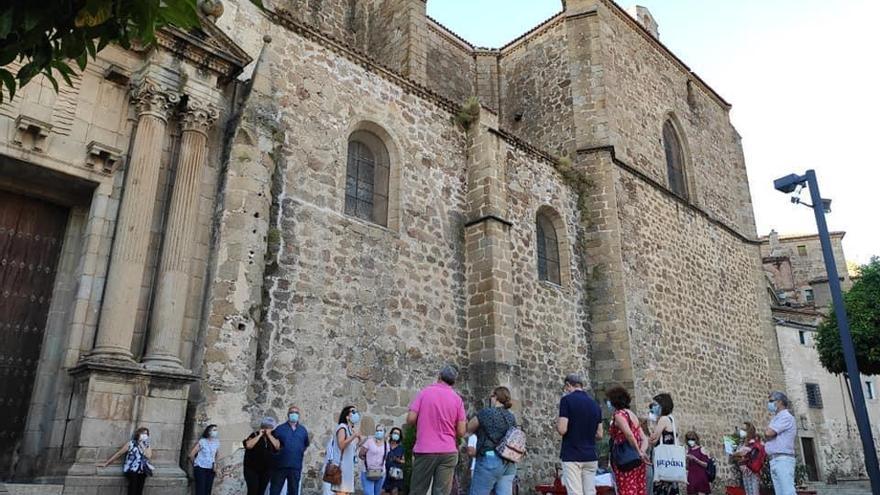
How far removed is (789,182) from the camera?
9.74 m

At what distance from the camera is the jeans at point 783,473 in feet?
22.7

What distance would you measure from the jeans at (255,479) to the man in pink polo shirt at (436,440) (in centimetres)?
218

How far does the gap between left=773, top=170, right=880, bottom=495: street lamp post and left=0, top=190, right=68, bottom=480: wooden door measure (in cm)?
976

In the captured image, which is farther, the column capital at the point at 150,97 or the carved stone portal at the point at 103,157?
the column capital at the point at 150,97

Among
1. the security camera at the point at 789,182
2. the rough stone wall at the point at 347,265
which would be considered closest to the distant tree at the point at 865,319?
the security camera at the point at 789,182

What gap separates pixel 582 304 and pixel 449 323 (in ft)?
13.2

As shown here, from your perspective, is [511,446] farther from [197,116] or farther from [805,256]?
[805,256]

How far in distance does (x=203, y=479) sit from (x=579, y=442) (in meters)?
4.11

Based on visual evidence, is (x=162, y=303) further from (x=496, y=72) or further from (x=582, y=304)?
(x=496, y=72)

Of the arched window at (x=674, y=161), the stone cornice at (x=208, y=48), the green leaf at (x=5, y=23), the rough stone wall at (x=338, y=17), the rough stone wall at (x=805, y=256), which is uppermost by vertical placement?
the rough stone wall at (x=805, y=256)

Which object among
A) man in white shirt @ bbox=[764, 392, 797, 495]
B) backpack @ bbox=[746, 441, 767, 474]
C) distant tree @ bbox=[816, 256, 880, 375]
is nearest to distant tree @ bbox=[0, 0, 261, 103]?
man in white shirt @ bbox=[764, 392, 797, 495]

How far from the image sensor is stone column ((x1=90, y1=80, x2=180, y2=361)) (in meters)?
7.08

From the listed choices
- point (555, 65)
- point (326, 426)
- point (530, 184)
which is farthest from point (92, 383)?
point (555, 65)

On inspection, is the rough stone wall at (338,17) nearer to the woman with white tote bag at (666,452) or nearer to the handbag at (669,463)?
the woman with white tote bag at (666,452)
